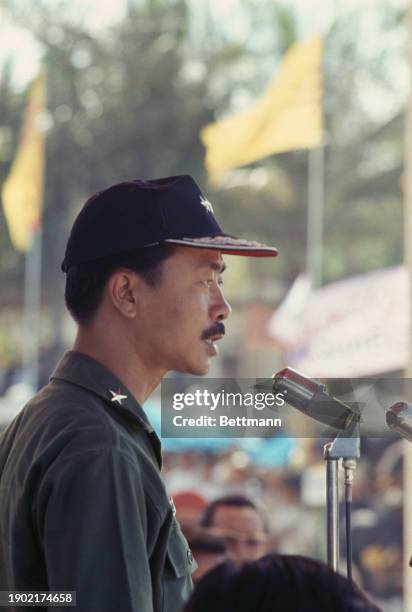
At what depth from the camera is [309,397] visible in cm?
188

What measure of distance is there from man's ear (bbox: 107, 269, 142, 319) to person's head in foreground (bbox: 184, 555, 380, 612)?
651 millimetres

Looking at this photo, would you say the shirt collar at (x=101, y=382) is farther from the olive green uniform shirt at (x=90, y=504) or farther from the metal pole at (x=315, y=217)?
the metal pole at (x=315, y=217)

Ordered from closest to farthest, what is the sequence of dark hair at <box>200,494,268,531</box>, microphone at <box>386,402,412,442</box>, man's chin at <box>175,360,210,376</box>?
microphone at <box>386,402,412,442</box>, man's chin at <box>175,360,210,376</box>, dark hair at <box>200,494,268,531</box>

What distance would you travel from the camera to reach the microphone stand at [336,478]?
1854 millimetres

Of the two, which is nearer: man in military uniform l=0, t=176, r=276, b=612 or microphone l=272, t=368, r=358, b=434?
man in military uniform l=0, t=176, r=276, b=612

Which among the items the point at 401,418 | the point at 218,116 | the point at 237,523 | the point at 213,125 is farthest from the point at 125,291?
the point at 218,116

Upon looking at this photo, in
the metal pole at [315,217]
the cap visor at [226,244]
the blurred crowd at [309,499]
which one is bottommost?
the cap visor at [226,244]

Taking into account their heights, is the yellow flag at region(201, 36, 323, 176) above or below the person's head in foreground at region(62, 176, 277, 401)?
above

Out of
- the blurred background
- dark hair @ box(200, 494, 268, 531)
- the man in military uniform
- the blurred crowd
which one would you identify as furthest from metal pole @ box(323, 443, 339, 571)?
the blurred background

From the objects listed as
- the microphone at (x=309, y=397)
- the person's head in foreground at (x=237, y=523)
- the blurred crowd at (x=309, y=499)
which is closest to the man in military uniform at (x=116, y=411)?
the microphone at (x=309, y=397)

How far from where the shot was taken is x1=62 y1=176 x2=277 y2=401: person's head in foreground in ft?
6.43

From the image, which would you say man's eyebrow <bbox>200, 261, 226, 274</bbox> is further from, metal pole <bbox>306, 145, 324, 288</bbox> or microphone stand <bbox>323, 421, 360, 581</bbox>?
metal pole <bbox>306, 145, 324, 288</bbox>

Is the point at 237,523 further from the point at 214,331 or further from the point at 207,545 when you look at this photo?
the point at 214,331

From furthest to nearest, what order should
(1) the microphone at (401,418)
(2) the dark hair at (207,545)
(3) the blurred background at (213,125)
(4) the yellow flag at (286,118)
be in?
(3) the blurred background at (213,125) → (4) the yellow flag at (286,118) → (2) the dark hair at (207,545) → (1) the microphone at (401,418)
